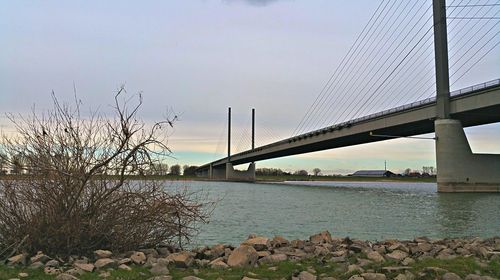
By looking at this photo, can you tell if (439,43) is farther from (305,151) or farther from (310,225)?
(305,151)

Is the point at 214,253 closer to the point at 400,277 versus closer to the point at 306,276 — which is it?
the point at 306,276

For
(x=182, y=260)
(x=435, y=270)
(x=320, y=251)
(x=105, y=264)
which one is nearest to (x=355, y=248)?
(x=320, y=251)

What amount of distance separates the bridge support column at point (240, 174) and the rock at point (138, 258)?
361 ft

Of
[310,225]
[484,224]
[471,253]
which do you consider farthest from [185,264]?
[484,224]

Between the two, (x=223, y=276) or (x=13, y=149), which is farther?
(x=13, y=149)

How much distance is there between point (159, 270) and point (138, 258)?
1.22 m

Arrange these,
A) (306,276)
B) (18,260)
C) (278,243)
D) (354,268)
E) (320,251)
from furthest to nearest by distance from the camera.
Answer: (278,243)
(320,251)
(18,260)
(354,268)
(306,276)

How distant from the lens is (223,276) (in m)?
7.39

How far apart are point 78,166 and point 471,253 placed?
839 centimetres

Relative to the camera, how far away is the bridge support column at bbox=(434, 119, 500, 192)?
49.7 meters

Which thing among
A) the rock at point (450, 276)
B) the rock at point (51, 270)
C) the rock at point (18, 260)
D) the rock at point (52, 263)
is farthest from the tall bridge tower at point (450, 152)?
the rock at point (51, 270)

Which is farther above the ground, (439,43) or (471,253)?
(439,43)

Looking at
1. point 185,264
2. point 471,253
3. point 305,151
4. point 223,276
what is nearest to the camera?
point 223,276

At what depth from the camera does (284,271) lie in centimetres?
780
